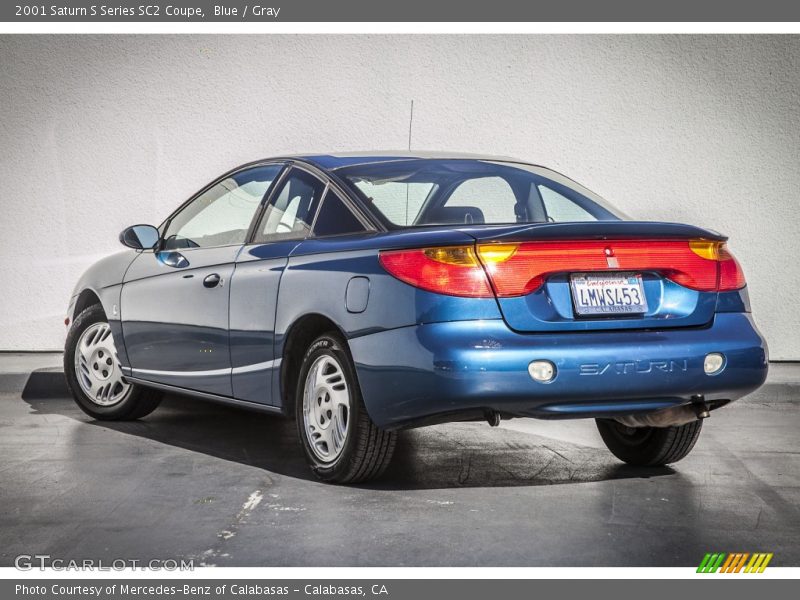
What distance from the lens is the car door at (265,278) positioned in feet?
19.7

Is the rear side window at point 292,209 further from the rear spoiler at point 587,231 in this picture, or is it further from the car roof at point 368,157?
the rear spoiler at point 587,231

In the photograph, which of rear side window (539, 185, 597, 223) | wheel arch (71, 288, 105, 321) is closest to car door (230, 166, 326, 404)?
rear side window (539, 185, 597, 223)

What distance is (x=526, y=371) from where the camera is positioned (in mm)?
4949

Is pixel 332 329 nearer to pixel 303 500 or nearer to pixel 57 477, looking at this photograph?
pixel 303 500

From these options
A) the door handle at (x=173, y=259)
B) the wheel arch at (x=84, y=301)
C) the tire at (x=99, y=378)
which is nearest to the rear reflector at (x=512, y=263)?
the door handle at (x=173, y=259)

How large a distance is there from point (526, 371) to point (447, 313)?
40 cm

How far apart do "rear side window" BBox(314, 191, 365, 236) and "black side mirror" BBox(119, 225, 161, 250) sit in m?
1.65

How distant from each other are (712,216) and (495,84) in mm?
2140

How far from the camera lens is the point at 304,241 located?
591cm

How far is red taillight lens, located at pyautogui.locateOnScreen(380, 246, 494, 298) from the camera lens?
4.96 meters

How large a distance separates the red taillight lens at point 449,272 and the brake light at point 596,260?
5 centimetres

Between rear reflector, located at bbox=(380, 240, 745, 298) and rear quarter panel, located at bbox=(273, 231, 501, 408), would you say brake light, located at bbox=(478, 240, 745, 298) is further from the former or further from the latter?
rear quarter panel, located at bbox=(273, 231, 501, 408)

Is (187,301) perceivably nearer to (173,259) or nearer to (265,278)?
(173,259)

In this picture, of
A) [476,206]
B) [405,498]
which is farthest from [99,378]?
[405,498]
